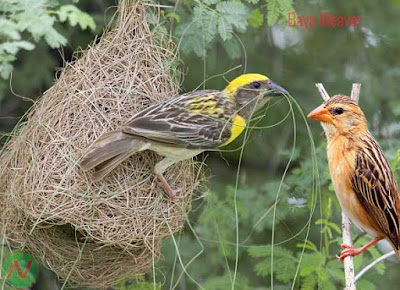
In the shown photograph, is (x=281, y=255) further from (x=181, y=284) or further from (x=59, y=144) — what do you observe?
(x=59, y=144)

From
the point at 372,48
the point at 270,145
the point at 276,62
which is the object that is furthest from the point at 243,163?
the point at 372,48

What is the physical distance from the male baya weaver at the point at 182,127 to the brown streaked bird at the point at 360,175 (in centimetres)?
36

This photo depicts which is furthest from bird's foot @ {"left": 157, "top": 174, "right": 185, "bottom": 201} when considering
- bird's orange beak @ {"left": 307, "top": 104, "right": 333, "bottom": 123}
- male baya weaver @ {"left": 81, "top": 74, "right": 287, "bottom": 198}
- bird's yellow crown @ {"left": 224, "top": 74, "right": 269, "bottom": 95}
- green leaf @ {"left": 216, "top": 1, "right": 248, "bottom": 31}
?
green leaf @ {"left": 216, "top": 1, "right": 248, "bottom": 31}

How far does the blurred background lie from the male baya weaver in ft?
1.74

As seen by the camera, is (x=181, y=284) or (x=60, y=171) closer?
(x=60, y=171)

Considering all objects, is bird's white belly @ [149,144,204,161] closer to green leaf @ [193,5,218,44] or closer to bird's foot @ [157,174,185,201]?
bird's foot @ [157,174,185,201]

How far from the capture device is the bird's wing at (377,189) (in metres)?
4.57

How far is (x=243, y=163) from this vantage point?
6344 mm

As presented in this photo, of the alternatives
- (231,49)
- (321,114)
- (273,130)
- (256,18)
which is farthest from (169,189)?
(273,130)

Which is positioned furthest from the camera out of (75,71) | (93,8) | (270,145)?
(270,145)

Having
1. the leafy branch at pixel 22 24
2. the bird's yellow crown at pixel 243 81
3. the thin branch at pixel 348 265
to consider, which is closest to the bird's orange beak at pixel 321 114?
the bird's yellow crown at pixel 243 81

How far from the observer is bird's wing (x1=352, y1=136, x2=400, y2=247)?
180 inches

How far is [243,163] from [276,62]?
0.66 metres

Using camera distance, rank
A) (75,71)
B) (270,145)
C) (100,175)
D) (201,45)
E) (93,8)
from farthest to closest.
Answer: (270,145), (93,8), (201,45), (75,71), (100,175)
